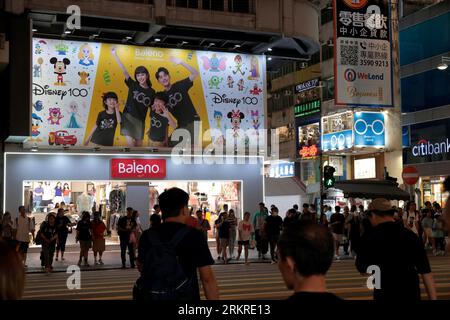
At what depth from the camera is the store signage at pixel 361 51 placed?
21.0 metres

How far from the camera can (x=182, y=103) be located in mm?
29172

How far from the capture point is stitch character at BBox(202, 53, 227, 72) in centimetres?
2976

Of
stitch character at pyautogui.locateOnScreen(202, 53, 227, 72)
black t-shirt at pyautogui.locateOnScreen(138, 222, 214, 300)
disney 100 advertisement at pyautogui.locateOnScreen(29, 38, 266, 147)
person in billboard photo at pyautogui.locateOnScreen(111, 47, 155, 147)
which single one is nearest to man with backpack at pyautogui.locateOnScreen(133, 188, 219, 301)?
black t-shirt at pyautogui.locateOnScreen(138, 222, 214, 300)

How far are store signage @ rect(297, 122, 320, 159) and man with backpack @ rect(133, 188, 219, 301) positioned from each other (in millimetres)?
43209

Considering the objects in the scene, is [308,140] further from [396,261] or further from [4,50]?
[396,261]

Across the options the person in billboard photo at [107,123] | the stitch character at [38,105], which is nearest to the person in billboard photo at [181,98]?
the person in billboard photo at [107,123]

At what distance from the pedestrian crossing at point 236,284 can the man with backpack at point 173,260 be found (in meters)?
7.63

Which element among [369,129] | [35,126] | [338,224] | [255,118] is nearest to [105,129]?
[35,126]

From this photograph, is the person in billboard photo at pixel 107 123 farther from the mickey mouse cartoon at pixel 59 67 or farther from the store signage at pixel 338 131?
the store signage at pixel 338 131

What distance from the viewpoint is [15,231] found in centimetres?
2150
